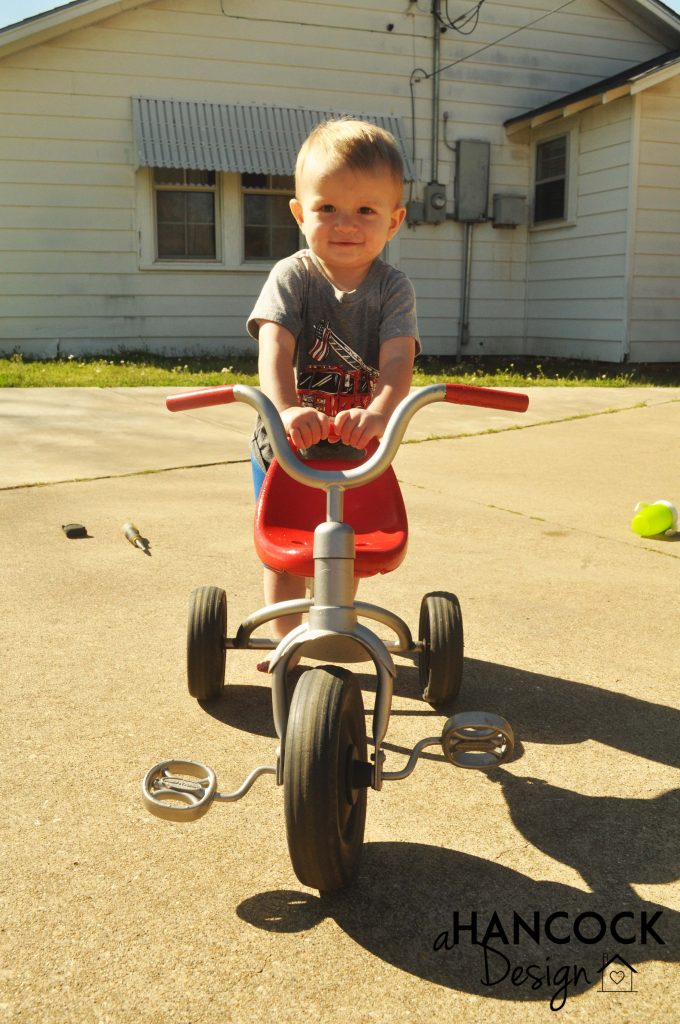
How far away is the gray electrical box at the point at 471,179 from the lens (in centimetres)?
1281

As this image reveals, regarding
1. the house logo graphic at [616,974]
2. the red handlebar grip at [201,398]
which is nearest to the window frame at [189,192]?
the red handlebar grip at [201,398]

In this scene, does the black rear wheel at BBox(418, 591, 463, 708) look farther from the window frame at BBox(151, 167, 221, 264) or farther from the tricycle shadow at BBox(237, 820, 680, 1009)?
the window frame at BBox(151, 167, 221, 264)

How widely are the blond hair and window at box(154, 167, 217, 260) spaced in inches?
406

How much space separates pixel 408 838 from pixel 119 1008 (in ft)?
2.26

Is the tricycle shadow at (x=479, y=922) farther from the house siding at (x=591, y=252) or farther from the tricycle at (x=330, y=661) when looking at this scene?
the house siding at (x=591, y=252)

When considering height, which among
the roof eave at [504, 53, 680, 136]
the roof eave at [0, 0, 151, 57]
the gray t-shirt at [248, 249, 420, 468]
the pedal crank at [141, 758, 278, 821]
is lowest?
the pedal crank at [141, 758, 278, 821]

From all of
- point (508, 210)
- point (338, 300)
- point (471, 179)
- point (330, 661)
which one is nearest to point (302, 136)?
point (471, 179)

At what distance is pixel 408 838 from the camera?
200cm

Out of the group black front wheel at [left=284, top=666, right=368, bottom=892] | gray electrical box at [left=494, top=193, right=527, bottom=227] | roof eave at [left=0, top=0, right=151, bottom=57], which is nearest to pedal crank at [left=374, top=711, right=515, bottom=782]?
black front wheel at [left=284, top=666, right=368, bottom=892]

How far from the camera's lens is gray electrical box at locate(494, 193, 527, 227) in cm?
1307

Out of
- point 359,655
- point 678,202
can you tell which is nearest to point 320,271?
point 359,655

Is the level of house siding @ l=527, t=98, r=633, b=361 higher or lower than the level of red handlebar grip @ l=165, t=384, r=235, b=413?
higher

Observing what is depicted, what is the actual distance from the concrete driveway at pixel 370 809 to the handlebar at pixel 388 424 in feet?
2.38

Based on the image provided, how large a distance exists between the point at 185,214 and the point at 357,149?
34.7 feet
